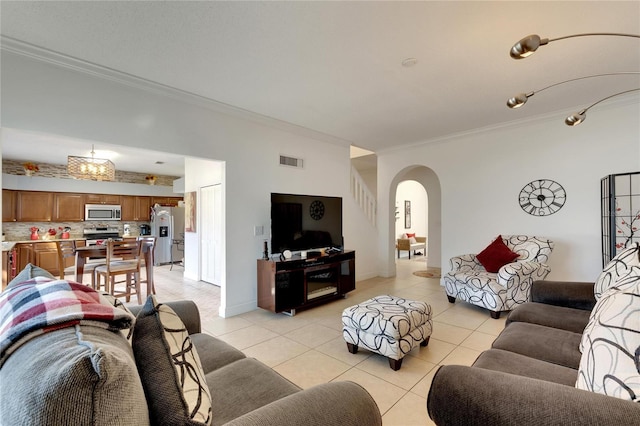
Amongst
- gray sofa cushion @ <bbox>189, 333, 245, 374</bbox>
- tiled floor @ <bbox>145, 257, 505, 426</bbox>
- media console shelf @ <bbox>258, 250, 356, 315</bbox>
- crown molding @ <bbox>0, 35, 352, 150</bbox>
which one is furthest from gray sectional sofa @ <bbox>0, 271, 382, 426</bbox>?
crown molding @ <bbox>0, 35, 352, 150</bbox>

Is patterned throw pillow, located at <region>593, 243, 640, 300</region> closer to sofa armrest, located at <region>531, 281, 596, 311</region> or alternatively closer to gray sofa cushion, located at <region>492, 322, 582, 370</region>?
sofa armrest, located at <region>531, 281, 596, 311</region>

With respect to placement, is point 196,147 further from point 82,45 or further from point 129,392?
point 129,392

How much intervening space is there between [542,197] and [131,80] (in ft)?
17.7

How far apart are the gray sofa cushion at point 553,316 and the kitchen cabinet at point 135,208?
8456 millimetres

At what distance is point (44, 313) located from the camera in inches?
30.1

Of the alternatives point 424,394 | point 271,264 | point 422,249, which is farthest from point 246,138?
point 422,249

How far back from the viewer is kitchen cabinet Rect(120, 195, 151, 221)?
24.2 feet

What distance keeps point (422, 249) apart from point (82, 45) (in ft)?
30.6

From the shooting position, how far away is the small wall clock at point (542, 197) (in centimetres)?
390

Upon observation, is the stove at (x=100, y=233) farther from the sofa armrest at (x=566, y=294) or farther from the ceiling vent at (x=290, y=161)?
the sofa armrest at (x=566, y=294)

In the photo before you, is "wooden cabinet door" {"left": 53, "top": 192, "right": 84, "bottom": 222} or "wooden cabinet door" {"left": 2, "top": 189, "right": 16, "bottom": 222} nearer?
"wooden cabinet door" {"left": 2, "top": 189, "right": 16, "bottom": 222}

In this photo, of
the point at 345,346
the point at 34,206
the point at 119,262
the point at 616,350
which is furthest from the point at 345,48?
the point at 34,206

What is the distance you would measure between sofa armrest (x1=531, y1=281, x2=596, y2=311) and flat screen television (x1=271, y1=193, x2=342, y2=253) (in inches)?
103

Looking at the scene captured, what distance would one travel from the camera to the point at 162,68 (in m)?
2.59
